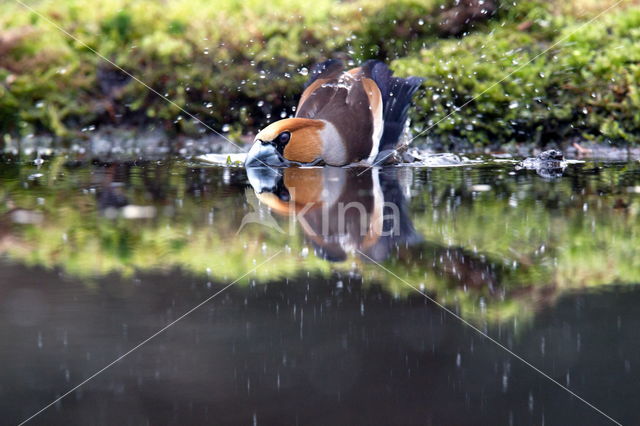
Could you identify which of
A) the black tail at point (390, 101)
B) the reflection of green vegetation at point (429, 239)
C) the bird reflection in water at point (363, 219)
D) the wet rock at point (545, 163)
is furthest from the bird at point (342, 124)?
the wet rock at point (545, 163)

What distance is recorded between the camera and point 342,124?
549 cm

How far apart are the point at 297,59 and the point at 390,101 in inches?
79.6

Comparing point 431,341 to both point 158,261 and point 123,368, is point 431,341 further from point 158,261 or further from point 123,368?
point 158,261

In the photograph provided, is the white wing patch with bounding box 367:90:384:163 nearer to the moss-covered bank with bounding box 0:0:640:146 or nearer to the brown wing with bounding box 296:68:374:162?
the brown wing with bounding box 296:68:374:162

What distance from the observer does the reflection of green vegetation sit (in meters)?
2.87

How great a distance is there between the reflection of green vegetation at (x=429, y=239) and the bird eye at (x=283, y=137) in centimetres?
65

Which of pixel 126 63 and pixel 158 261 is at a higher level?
pixel 126 63

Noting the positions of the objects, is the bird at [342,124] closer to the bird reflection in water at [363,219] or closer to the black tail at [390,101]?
the black tail at [390,101]

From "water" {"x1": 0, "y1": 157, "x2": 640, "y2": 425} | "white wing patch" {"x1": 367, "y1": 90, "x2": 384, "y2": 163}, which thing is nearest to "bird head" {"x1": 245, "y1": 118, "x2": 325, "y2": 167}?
"white wing patch" {"x1": 367, "y1": 90, "x2": 384, "y2": 163}

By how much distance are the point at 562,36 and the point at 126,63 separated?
421 centimetres

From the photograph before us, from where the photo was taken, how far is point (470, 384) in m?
2.04

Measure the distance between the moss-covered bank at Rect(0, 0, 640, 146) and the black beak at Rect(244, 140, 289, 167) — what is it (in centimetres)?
182

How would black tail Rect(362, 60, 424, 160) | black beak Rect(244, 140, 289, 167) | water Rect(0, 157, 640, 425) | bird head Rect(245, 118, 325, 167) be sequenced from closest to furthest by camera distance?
1. water Rect(0, 157, 640, 425)
2. bird head Rect(245, 118, 325, 167)
3. black beak Rect(244, 140, 289, 167)
4. black tail Rect(362, 60, 424, 160)

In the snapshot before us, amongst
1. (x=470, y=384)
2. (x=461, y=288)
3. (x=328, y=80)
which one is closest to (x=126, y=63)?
(x=328, y=80)
